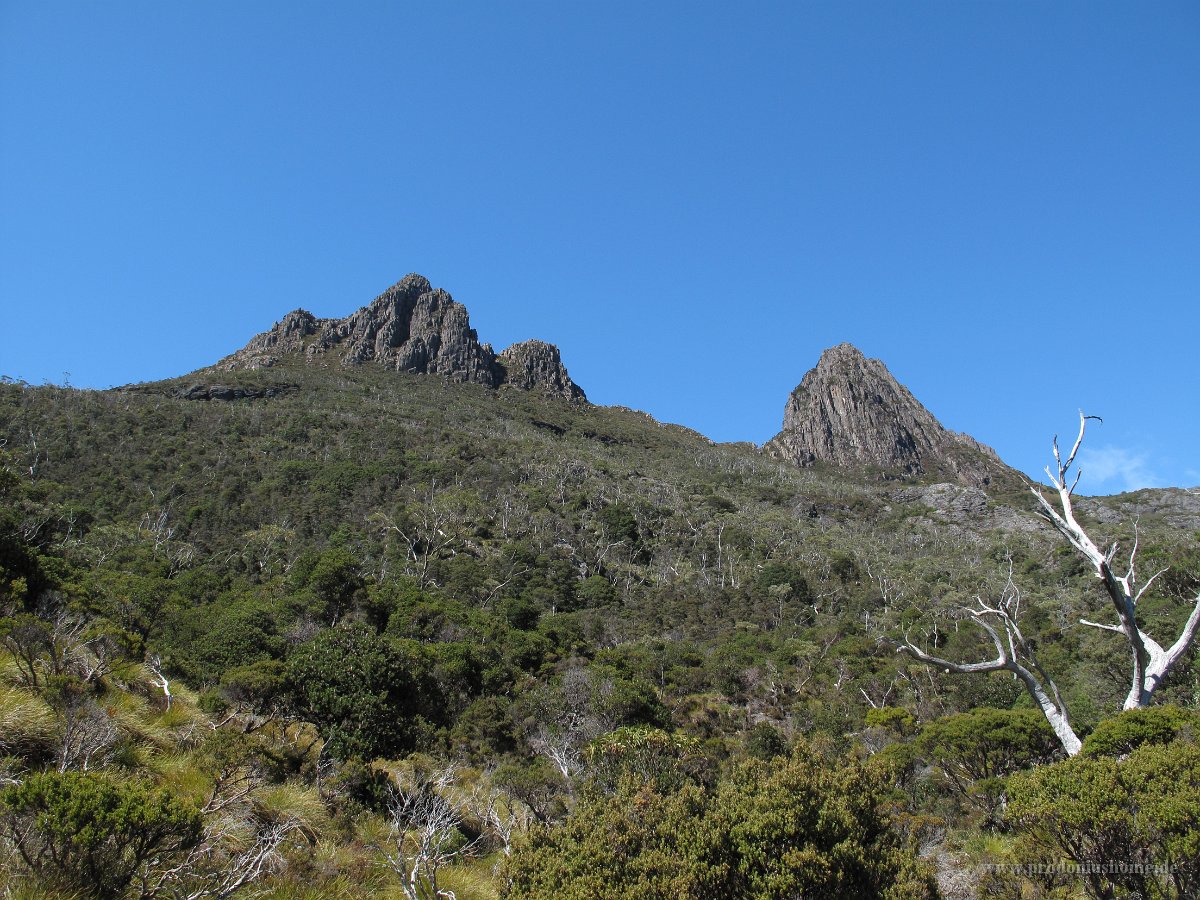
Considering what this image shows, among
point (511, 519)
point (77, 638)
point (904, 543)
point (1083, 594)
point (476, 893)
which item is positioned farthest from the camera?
point (904, 543)

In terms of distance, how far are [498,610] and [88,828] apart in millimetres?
39640

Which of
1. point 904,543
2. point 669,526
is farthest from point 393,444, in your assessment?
point 904,543

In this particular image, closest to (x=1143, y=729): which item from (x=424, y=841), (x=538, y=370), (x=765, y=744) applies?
(x=424, y=841)

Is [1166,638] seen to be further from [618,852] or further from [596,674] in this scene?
[618,852]

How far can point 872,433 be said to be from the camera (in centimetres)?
16475

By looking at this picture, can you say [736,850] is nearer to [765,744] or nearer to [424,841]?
[424,841]

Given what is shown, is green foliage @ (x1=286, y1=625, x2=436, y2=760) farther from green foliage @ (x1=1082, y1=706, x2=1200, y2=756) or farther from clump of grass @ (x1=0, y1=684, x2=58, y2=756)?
green foliage @ (x1=1082, y1=706, x2=1200, y2=756)

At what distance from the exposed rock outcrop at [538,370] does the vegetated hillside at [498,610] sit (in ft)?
166

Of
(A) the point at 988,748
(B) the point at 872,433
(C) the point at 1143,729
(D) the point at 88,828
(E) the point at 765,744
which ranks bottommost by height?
(E) the point at 765,744

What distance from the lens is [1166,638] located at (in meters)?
28.4

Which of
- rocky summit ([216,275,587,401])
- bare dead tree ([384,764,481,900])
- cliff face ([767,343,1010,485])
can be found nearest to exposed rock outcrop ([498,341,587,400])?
rocky summit ([216,275,587,401])

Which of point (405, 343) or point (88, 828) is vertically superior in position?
point (405, 343)

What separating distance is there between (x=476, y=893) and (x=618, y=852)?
214cm

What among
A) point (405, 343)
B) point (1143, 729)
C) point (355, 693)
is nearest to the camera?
point (1143, 729)
